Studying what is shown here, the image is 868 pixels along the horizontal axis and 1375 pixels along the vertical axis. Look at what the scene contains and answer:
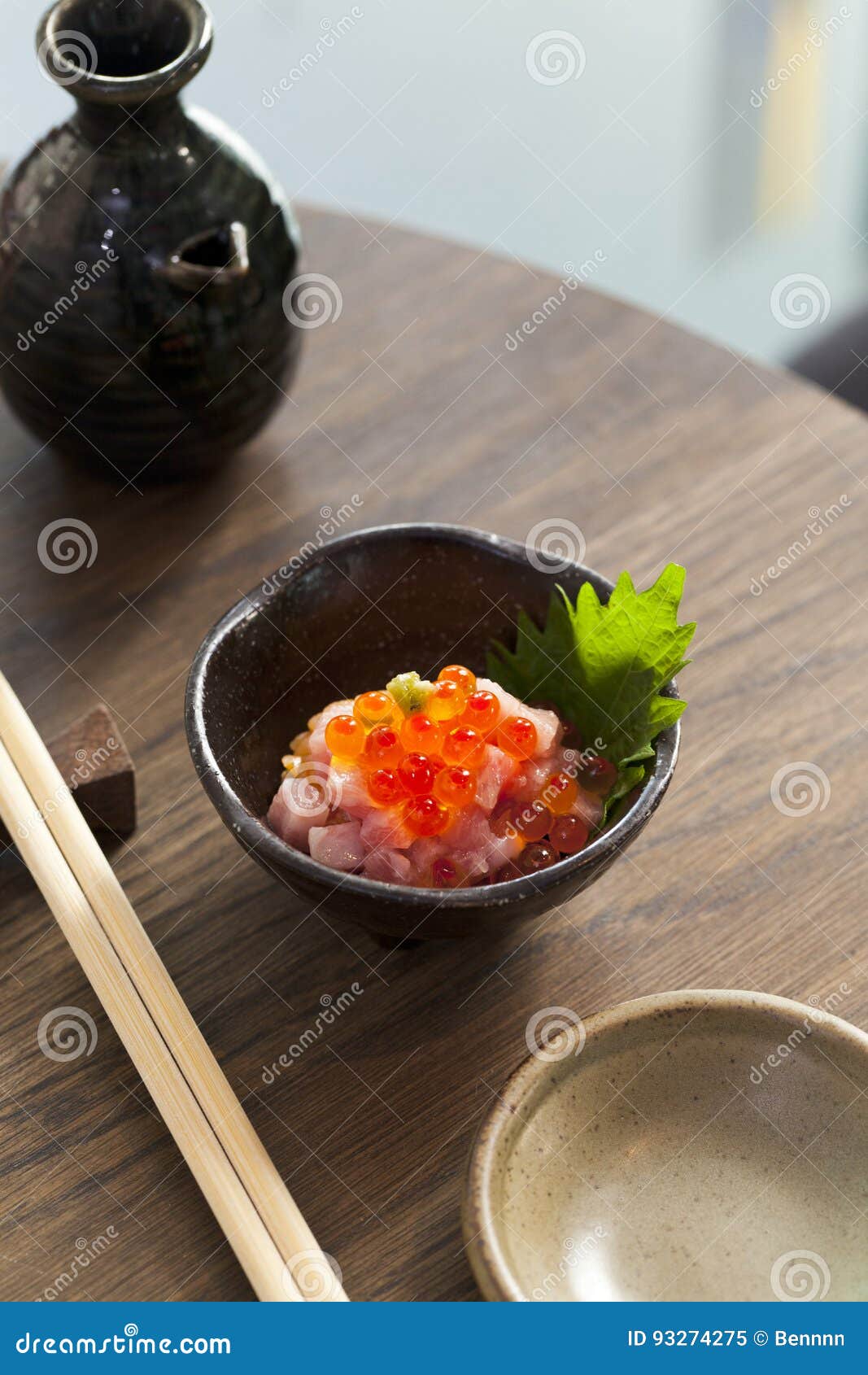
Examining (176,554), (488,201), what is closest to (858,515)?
(176,554)

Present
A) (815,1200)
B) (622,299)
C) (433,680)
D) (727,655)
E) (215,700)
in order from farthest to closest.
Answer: (622,299) < (727,655) < (433,680) < (215,700) < (815,1200)

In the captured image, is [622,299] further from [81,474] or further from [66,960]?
[66,960]

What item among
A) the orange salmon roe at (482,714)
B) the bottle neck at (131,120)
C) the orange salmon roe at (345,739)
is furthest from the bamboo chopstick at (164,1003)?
the bottle neck at (131,120)

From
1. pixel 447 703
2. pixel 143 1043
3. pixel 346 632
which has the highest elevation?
pixel 447 703

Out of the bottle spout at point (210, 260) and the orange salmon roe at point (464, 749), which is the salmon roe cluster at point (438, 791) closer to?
the orange salmon roe at point (464, 749)

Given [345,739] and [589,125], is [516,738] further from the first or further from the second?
[589,125]

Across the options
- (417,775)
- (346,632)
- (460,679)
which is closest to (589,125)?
(346,632)

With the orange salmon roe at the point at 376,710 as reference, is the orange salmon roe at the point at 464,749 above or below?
above
